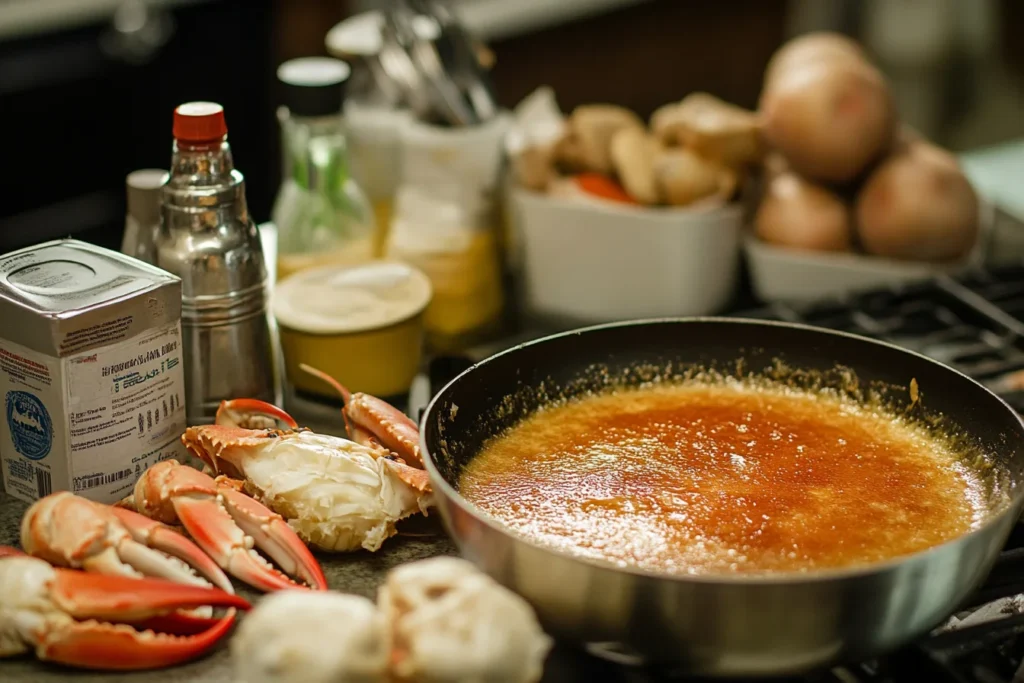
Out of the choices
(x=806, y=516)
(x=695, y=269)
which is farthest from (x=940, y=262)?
(x=806, y=516)

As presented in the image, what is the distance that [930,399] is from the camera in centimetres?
110

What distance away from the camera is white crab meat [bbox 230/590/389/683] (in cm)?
68

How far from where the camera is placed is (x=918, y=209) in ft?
4.98

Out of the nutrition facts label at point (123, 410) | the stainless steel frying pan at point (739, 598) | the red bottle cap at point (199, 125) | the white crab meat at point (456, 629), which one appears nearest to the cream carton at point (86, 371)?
the nutrition facts label at point (123, 410)

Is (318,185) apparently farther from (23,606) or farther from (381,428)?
(23,606)

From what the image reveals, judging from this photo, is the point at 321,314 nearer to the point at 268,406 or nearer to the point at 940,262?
the point at 268,406

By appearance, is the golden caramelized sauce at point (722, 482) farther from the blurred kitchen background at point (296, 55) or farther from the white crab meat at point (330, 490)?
the blurred kitchen background at point (296, 55)

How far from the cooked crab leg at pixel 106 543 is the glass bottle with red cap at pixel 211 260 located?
0.77 ft

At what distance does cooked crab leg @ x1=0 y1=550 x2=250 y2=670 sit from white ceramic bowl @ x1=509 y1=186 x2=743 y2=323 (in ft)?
2.56

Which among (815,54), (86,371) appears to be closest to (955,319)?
(815,54)

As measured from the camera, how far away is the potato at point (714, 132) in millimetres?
1492

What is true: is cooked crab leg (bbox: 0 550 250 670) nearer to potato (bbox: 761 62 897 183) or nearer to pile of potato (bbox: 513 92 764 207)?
pile of potato (bbox: 513 92 764 207)

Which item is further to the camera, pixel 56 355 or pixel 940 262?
pixel 940 262

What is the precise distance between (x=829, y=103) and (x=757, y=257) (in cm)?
22
